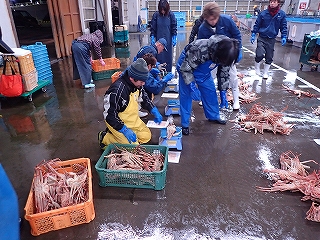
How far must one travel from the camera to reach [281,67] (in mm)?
7793

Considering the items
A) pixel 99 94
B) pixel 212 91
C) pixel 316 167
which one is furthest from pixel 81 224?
pixel 99 94

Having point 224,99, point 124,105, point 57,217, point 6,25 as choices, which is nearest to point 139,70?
point 124,105

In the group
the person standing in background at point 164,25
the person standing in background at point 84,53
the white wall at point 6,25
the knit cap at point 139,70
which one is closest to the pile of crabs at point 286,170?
the knit cap at point 139,70

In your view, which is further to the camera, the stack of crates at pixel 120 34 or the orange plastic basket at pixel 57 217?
the stack of crates at pixel 120 34

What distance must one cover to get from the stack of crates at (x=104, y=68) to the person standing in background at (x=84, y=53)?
22.6 inches

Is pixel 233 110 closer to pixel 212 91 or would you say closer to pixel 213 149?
pixel 212 91

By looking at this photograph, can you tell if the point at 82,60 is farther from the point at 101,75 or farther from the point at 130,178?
the point at 130,178

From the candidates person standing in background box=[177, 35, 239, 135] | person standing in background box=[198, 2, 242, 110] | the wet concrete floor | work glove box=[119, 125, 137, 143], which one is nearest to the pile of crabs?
the wet concrete floor

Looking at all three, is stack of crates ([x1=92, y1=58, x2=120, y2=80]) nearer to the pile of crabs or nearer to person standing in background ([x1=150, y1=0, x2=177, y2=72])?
person standing in background ([x1=150, y1=0, x2=177, y2=72])

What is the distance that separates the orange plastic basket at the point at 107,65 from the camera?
6332 mm

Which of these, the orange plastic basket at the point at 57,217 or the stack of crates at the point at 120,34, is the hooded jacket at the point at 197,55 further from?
the stack of crates at the point at 120,34

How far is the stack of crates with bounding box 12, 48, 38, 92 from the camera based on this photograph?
4582mm

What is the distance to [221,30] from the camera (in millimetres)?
4129

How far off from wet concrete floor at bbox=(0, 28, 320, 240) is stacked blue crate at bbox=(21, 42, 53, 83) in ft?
1.92
